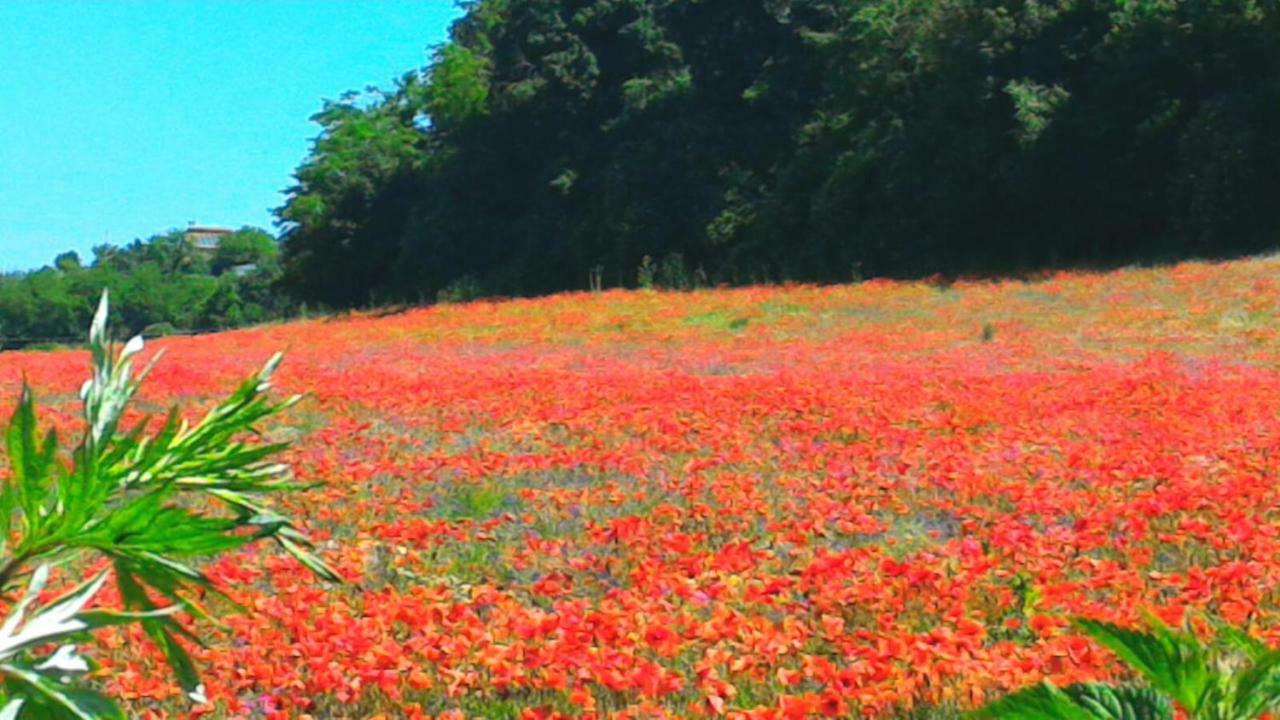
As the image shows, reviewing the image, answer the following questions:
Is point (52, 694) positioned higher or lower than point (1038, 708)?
higher

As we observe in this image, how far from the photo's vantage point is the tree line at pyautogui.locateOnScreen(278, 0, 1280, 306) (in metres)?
33.2

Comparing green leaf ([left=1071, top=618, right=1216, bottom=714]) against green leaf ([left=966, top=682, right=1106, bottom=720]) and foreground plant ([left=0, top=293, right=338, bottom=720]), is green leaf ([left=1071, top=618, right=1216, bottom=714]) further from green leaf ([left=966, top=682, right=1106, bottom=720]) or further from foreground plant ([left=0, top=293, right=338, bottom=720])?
foreground plant ([left=0, top=293, right=338, bottom=720])

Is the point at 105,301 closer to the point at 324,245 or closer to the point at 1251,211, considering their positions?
the point at 1251,211

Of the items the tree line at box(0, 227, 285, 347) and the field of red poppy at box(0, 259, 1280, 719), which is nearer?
→ the field of red poppy at box(0, 259, 1280, 719)

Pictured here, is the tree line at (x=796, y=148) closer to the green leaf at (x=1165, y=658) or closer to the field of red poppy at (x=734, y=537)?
the field of red poppy at (x=734, y=537)

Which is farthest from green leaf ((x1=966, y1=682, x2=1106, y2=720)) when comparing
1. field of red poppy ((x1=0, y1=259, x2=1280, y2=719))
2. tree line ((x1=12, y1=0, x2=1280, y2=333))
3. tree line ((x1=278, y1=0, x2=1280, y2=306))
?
tree line ((x1=278, y1=0, x2=1280, y2=306))

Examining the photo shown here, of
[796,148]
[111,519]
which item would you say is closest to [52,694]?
[111,519]

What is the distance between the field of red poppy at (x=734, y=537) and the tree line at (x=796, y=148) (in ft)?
59.1

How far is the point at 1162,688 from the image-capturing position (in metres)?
1.86

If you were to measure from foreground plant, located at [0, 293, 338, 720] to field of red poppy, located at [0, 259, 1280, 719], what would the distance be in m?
1.48

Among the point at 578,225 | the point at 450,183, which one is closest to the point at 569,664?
the point at 578,225

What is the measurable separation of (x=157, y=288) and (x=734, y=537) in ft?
172

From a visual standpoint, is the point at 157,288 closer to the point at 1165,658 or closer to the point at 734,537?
the point at 734,537

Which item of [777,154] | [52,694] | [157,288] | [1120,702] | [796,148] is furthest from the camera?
[157,288]
